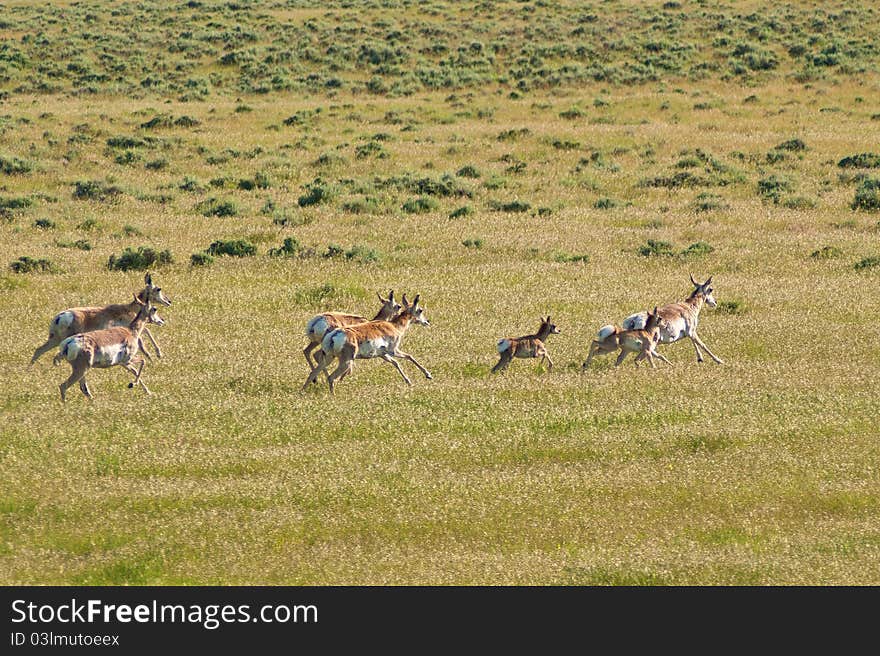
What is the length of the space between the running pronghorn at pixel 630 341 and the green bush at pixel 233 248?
37.9ft

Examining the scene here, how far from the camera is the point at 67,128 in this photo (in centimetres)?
4769

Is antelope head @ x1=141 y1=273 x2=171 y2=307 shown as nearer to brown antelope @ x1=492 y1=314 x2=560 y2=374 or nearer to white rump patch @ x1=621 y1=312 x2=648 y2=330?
brown antelope @ x1=492 y1=314 x2=560 y2=374

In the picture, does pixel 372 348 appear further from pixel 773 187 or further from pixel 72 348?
pixel 773 187

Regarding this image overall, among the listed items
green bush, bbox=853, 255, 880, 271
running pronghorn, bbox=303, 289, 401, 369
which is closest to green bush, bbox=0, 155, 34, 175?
running pronghorn, bbox=303, 289, 401, 369

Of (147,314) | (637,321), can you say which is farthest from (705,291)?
(147,314)

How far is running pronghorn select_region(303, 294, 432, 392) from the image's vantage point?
1697cm

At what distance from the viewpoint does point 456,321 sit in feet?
72.3

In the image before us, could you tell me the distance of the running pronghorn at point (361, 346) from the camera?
16969 mm

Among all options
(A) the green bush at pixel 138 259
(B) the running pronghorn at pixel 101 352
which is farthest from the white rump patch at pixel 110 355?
(A) the green bush at pixel 138 259

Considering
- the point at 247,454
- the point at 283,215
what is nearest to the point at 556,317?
the point at 247,454

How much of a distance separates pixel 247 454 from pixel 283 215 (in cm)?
1939

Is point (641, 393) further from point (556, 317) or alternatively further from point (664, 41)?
point (664, 41)

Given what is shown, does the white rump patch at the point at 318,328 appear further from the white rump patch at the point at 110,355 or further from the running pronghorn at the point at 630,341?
the running pronghorn at the point at 630,341

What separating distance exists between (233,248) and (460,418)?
46.0 feet
